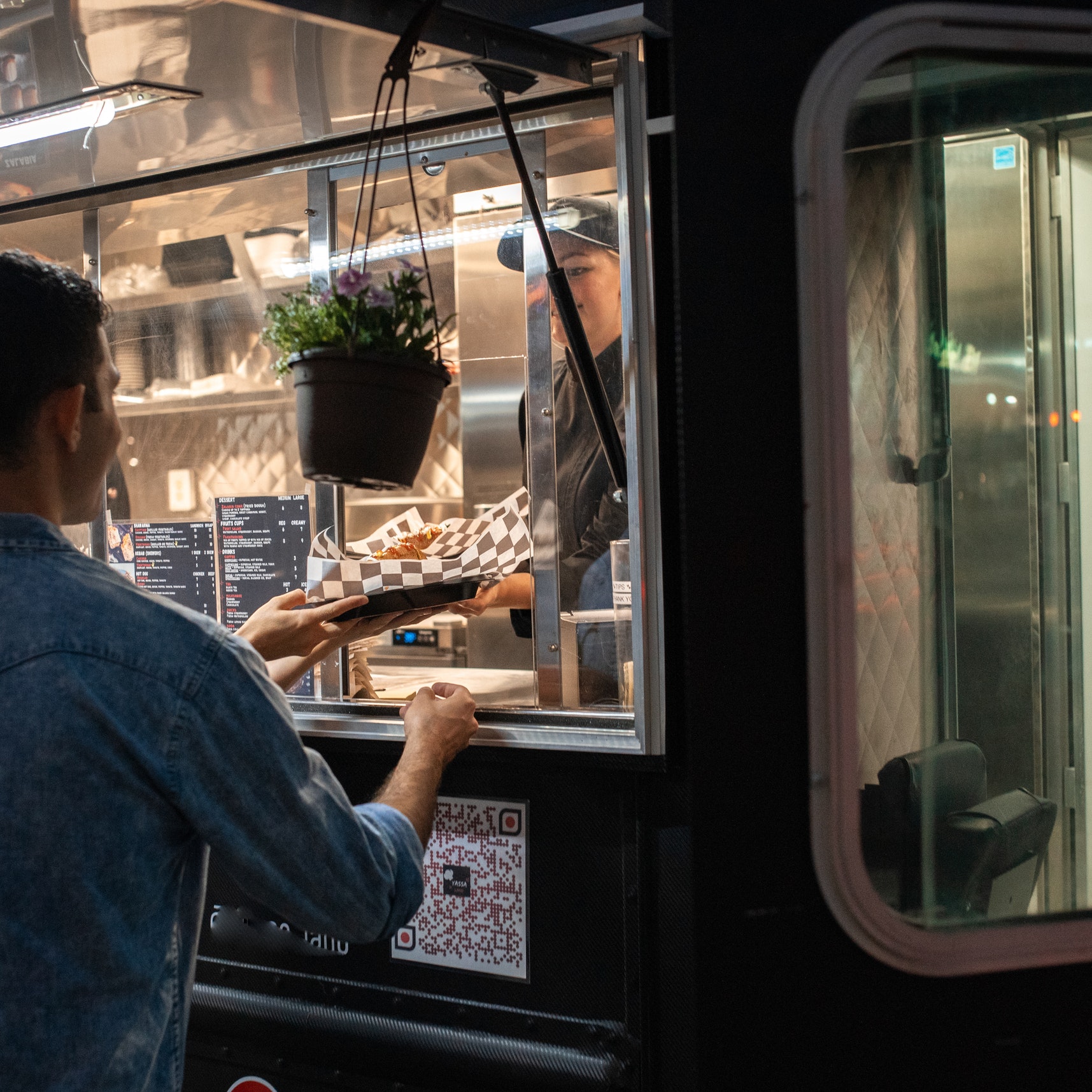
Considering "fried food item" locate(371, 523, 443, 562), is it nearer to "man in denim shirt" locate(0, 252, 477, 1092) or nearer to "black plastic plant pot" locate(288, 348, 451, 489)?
"black plastic plant pot" locate(288, 348, 451, 489)

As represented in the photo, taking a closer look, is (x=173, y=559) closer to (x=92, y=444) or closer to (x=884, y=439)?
(x=92, y=444)

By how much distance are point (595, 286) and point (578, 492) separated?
423 mm

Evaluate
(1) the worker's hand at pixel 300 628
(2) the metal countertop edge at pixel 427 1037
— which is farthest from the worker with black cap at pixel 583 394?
(2) the metal countertop edge at pixel 427 1037

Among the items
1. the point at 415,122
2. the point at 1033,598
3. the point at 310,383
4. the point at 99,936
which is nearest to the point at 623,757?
the point at 1033,598

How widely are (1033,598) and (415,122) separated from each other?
5.16 ft

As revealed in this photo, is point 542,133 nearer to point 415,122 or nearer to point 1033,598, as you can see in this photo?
point 415,122

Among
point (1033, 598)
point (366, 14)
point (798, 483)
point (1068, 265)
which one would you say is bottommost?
point (1033, 598)

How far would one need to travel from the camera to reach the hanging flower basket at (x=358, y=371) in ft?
5.00

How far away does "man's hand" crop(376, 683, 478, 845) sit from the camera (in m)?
1.44

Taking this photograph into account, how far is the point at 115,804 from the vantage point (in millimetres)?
1075

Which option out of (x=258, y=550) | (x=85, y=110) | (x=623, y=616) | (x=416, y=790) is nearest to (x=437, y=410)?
(x=258, y=550)

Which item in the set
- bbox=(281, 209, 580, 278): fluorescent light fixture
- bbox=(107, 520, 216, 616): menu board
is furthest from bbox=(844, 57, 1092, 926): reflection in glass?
bbox=(107, 520, 216, 616): menu board

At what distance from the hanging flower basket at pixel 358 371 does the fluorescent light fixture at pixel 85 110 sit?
72 centimetres

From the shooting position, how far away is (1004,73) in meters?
1.17
